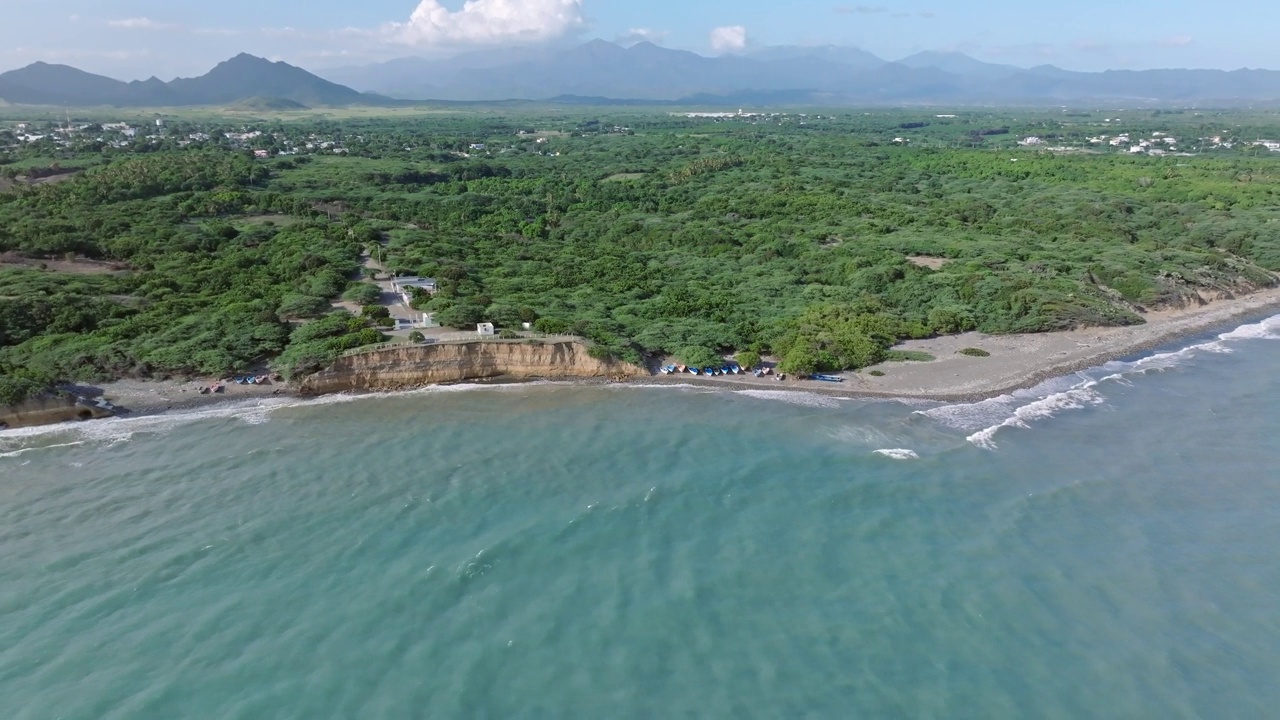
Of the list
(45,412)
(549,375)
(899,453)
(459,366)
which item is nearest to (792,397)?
(899,453)

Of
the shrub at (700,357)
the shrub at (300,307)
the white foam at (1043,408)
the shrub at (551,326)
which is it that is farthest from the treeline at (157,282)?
the white foam at (1043,408)

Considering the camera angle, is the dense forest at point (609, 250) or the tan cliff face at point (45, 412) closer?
the tan cliff face at point (45, 412)

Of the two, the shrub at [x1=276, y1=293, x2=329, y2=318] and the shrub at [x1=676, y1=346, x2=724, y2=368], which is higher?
the shrub at [x1=276, y1=293, x2=329, y2=318]

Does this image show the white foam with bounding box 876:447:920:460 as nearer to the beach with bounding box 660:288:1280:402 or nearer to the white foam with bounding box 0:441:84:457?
the beach with bounding box 660:288:1280:402

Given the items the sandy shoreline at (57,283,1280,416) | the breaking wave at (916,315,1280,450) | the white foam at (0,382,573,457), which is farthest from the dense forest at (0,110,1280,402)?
the breaking wave at (916,315,1280,450)

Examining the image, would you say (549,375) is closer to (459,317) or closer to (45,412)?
(459,317)

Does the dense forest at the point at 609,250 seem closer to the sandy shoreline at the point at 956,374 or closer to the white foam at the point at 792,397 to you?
the sandy shoreline at the point at 956,374
